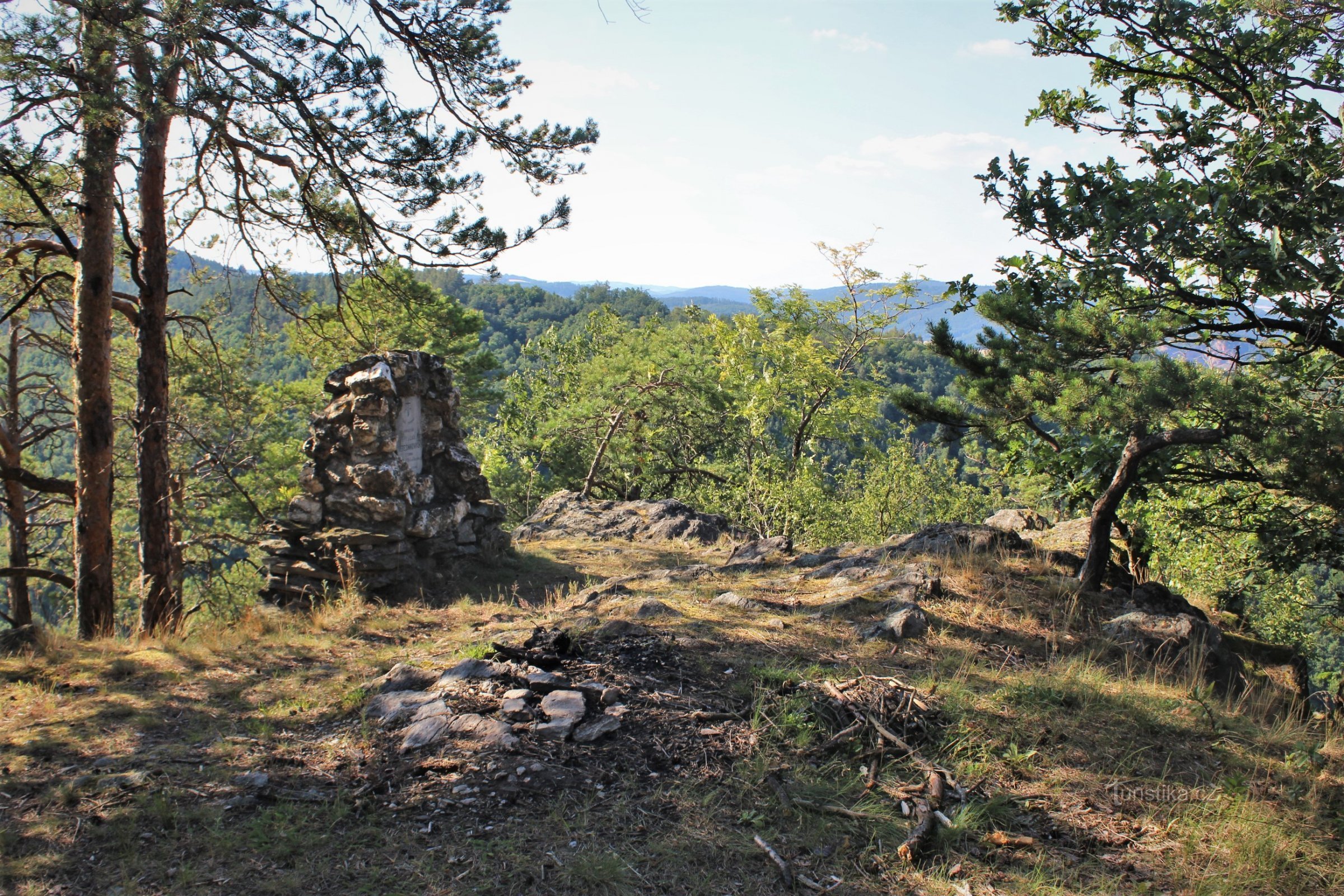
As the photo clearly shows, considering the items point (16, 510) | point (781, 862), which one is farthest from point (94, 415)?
point (781, 862)

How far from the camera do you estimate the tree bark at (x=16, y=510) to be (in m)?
10.4

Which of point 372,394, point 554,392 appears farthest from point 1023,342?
point 554,392

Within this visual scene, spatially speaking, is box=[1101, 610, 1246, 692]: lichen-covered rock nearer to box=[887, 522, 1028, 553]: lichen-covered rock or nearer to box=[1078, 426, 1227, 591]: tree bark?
box=[1078, 426, 1227, 591]: tree bark

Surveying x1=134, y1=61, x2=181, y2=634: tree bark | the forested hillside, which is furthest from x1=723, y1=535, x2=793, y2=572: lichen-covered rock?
x1=134, y1=61, x2=181, y2=634: tree bark

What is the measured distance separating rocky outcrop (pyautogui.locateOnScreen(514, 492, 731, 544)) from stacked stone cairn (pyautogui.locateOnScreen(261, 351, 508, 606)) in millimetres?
3196

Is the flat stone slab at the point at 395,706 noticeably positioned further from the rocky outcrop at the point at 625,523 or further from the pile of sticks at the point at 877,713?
the rocky outcrop at the point at 625,523

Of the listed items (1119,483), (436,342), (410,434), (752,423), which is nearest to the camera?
(1119,483)

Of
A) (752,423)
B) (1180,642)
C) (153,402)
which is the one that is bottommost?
(1180,642)

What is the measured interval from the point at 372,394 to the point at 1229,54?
8812 mm

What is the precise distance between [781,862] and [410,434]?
7.93m

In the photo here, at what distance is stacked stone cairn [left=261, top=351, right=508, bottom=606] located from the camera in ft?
29.1

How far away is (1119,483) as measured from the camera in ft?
20.4

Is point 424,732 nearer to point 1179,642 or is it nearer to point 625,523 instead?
point 1179,642

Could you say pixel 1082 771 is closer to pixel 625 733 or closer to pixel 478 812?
pixel 625 733
